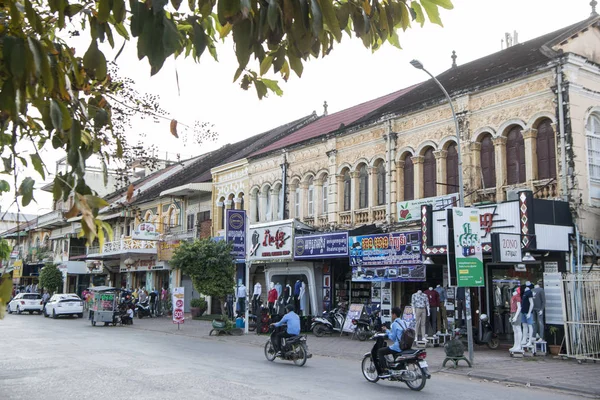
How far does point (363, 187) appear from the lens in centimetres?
2489

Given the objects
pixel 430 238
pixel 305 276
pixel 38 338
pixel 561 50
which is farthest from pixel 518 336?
pixel 38 338

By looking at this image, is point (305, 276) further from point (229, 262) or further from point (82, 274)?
point (82, 274)

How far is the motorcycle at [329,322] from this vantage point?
22.6 metres

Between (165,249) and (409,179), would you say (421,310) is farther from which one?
(165,249)

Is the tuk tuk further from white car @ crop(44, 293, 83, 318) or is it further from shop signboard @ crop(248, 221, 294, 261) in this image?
shop signboard @ crop(248, 221, 294, 261)

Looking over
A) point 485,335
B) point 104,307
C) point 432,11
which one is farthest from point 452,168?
point 432,11

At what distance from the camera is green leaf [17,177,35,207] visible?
341 cm

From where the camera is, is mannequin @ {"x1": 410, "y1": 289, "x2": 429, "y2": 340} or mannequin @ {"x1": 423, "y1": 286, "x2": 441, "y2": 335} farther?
mannequin @ {"x1": 423, "y1": 286, "x2": 441, "y2": 335}

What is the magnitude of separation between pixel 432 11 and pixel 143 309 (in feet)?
107

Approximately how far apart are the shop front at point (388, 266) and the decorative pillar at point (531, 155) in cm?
404

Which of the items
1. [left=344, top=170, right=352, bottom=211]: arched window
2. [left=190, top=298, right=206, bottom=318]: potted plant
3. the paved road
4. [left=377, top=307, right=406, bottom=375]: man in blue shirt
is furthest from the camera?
[left=190, top=298, right=206, bottom=318]: potted plant

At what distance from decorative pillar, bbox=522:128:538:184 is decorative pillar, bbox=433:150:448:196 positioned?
3303mm

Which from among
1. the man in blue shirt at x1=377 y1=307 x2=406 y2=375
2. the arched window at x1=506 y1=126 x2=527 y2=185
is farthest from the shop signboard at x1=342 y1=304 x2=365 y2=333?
the man in blue shirt at x1=377 y1=307 x2=406 y2=375

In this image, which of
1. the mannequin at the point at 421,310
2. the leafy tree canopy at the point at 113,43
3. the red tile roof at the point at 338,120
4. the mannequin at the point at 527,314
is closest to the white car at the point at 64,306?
the red tile roof at the point at 338,120
